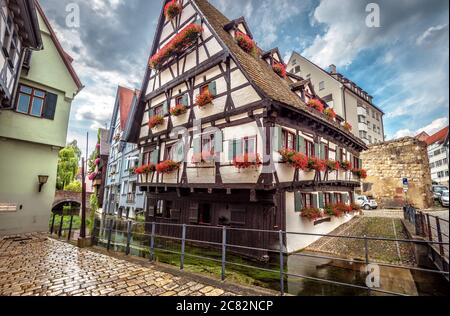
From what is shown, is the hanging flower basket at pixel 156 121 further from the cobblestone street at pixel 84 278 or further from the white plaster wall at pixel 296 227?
the white plaster wall at pixel 296 227

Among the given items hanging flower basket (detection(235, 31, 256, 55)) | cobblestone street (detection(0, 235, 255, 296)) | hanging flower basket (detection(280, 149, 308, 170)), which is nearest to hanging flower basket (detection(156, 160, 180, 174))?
cobblestone street (detection(0, 235, 255, 296))

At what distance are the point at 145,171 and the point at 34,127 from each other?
5.93 metres

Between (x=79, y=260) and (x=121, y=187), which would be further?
(x=121, y=187)

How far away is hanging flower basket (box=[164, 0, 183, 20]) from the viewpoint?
11953 mm

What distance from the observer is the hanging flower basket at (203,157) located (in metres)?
9.66

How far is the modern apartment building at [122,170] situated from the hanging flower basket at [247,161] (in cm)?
1387

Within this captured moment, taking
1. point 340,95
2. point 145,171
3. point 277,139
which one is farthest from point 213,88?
point 340,95

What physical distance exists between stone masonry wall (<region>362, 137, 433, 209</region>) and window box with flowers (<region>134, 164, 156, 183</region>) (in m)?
22.6
